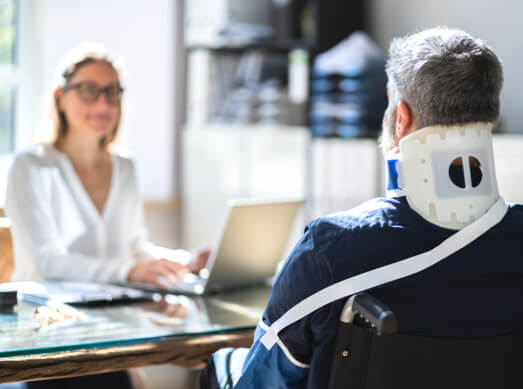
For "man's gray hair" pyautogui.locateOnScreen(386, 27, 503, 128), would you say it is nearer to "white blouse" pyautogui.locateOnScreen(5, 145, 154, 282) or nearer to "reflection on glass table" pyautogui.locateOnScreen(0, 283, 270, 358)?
"reflection on glass table" pyautogui.locateOnScreen(0, 283, 270, 358)

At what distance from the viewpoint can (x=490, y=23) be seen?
306 centimetres

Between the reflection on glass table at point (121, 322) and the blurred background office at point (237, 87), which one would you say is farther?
the blurred background office at point (237, 87)

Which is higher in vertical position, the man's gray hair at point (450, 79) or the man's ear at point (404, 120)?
the man's gray hair at point (450, 79)

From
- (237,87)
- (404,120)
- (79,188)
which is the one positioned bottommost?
(79,188)

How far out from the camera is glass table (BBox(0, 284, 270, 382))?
4.72ft

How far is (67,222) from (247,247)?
0.70 metres

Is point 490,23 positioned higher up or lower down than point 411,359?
higher up

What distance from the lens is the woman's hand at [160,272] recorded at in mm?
1981

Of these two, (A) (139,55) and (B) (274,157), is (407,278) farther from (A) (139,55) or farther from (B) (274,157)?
(A) (139,55)

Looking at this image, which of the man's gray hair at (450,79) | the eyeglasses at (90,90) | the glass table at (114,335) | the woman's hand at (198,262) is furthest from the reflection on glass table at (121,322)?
the eyeglasses at (90,90)

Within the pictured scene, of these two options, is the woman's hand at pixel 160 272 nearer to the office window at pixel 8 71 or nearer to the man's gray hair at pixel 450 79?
the man's gray hair at pixel 450 79

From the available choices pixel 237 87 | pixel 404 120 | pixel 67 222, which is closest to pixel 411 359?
pixel 404 120

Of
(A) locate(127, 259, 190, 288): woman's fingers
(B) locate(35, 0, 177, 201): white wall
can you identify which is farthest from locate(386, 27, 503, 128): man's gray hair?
(B) locate(35, 0, 177, 201): white wall

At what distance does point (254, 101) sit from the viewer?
403cm
